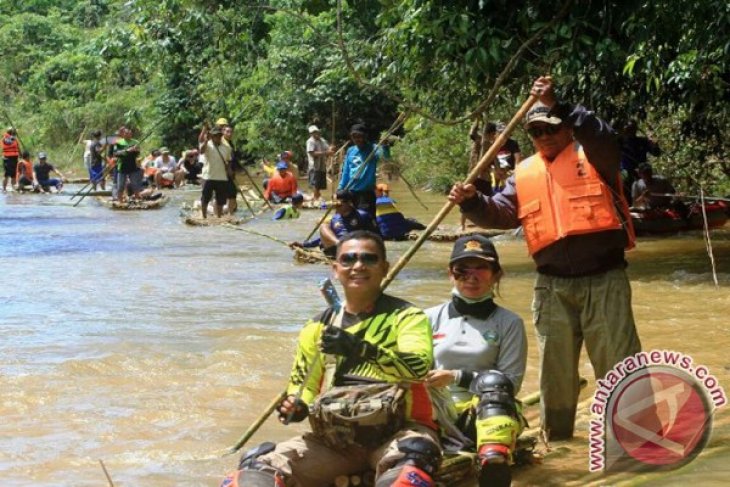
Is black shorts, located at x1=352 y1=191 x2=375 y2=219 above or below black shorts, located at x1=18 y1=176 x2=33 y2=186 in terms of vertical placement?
above

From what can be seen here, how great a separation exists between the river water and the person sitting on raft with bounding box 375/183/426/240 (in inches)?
10.5

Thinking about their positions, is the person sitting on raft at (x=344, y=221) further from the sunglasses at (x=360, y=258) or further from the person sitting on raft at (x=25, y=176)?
the person sitting on raft at (x=25, y=176)

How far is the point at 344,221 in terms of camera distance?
493 inches

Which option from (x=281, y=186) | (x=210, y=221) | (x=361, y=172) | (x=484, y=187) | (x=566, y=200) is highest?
(x=566, y=200)

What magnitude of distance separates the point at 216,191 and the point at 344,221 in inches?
272

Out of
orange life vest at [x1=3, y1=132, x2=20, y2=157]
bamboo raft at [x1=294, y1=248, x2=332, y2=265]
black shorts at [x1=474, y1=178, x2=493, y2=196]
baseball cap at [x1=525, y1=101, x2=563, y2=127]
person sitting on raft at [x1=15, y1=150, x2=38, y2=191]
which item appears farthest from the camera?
orange life vest at [x1=3, y1=132, x2=20, y2=157]

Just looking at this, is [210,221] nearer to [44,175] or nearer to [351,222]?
[351,222]

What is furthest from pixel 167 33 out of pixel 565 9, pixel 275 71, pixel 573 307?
pixel 275 71

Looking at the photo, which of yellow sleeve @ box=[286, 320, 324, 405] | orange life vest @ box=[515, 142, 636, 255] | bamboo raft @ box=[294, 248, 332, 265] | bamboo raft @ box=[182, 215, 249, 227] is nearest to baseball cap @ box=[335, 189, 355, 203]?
bamboo raft @ box=[294, 248, 332, 265]

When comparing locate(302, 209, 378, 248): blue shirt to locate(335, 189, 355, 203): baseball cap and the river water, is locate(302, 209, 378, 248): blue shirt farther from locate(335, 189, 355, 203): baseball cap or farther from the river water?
the river water

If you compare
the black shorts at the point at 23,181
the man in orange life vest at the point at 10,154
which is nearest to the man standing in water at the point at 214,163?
the black shorts at the point at 23,181

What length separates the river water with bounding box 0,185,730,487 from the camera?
609 cm

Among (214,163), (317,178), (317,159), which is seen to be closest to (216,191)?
(214,163)

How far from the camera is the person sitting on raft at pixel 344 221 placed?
1242 cm
